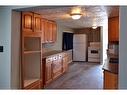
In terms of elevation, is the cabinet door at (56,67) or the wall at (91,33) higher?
the wall at (91,33)

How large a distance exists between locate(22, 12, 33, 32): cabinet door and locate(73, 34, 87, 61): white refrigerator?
314 inches

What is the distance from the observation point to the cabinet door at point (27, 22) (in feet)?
12.5

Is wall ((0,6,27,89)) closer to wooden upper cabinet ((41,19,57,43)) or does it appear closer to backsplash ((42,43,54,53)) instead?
wooden upper cabinet ((41,19,57,43))

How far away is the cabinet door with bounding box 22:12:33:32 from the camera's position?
3822 mm

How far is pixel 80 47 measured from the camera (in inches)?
470

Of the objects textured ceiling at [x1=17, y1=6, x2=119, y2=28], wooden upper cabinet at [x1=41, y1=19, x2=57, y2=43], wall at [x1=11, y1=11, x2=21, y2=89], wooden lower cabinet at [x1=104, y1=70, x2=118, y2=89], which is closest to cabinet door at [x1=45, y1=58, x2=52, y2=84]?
wooden upper cabinet at [x1=41, y1=19, x2=57, y2=43]

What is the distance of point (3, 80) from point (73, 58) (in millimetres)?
8583

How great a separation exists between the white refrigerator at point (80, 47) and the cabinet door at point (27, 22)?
26.2ft

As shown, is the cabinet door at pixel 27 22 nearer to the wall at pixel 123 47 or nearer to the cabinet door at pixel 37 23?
the cabinet door at pixel 37 23

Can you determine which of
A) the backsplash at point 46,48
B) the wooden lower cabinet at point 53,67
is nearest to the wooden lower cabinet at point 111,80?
the wooden lower cabinet at point 53,67

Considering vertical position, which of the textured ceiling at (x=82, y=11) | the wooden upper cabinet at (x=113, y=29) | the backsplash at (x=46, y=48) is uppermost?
the textured ceiling at (x=82, y=11)
